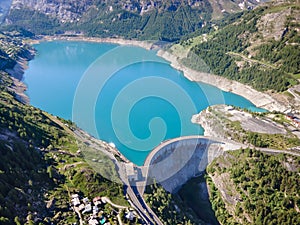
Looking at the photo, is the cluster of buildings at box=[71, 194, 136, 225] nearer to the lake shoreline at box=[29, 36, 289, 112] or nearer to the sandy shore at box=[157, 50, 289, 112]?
the lake shoreline at box=[29, 36, 289, 112]

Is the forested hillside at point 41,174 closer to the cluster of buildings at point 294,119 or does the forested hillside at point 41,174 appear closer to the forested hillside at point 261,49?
the cluster of buildings at point 294,119

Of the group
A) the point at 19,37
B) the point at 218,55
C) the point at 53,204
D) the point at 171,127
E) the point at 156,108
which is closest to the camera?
the point at 53,204

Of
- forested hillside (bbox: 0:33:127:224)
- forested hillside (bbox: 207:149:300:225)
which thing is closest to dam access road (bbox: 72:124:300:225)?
forested hillside (bbox: 0:33:127:224)

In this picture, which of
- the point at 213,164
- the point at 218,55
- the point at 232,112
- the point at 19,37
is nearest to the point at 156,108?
the point at 232,112

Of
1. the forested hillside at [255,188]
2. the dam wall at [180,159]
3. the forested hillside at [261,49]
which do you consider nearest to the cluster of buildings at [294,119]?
the forested hillside at [255,188]

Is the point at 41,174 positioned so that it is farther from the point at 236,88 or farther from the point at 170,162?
the point at 236,88

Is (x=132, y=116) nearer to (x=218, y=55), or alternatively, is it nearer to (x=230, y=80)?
(x=230, y=80)

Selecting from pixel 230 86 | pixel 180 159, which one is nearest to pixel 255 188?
pixel 180 159
